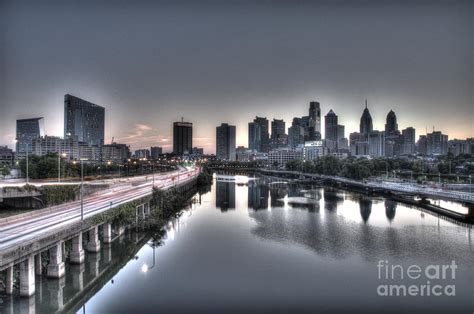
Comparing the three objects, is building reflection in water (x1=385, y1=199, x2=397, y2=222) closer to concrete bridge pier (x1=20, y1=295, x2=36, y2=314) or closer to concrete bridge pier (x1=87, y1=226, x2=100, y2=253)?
concrete bridge pier (x1=87, y1=226, x2=100, y2=253)

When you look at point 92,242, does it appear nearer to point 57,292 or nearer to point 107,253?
point 107,253

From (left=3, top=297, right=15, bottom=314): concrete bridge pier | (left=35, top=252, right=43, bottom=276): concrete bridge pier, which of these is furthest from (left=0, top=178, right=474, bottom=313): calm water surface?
(left=35, top=252, right=43, bottom=276): concrete bridge pier

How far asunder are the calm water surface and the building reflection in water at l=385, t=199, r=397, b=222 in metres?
4.56

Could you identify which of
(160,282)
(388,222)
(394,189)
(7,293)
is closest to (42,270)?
(7,293)

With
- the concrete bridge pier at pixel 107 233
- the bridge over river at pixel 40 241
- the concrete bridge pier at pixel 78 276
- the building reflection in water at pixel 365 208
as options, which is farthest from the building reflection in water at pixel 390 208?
the concrete bridge pier at pixel 78 276

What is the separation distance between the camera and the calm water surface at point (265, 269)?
77.6 feet

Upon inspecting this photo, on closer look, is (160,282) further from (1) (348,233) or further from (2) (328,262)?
(1) (348,233)

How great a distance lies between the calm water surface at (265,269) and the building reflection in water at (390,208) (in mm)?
4559

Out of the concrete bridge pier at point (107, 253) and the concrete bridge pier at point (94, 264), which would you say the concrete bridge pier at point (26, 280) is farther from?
the concrete bridge pier at point (107, 253)

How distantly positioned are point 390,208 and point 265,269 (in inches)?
1832

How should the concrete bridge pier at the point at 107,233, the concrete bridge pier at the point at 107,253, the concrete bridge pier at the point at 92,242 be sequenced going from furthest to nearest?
the concrete bridge pier at the point at 107,233, the concrete bridge pier at the point at 92,242, the concrete bridge pier at the point at 107,253

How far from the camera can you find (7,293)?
69.5 ft

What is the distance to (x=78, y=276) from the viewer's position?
86.1 feet

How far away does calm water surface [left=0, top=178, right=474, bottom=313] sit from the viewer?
23.6 metres
